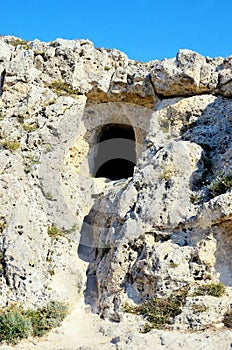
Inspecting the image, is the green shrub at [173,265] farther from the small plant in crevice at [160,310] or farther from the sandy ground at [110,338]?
the sandy ground at [110,338]

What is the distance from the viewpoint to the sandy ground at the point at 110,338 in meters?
9.44

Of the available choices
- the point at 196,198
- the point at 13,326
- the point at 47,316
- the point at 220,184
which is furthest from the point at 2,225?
the point at 220,184

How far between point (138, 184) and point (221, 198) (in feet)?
11.1

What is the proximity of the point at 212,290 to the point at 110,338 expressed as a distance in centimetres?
284

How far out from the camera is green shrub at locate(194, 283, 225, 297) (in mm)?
10867

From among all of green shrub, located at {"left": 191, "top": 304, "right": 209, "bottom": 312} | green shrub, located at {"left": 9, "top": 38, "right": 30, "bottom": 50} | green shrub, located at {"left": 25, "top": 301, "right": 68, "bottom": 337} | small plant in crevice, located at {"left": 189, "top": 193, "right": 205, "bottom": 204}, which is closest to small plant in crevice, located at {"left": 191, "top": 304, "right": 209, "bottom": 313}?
green shrub, located at {"left": 191, "top": 304, "right": 209, "bottom": 312}

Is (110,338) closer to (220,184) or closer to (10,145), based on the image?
(220,184)

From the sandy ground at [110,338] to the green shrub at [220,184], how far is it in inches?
163

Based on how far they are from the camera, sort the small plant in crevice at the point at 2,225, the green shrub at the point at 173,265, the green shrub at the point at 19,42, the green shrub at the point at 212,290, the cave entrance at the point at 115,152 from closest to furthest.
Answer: the green shrub at the point at 212,290 < the green shrub at the point at 173,265 < the small plant in crevice at the point at 2,225 < the cave entrance at the point at 115,152 < the green shrub at the point at 19,42

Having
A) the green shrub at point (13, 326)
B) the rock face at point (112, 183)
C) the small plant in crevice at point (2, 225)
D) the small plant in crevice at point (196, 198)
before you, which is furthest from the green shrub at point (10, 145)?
the small plant in crevice at point (196, 198)

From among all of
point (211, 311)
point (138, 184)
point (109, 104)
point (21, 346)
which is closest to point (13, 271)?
point (21, 346)

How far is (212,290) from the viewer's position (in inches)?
431

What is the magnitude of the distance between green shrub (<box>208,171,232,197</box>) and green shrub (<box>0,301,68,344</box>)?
544 cm

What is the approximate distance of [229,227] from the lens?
11.7 m
